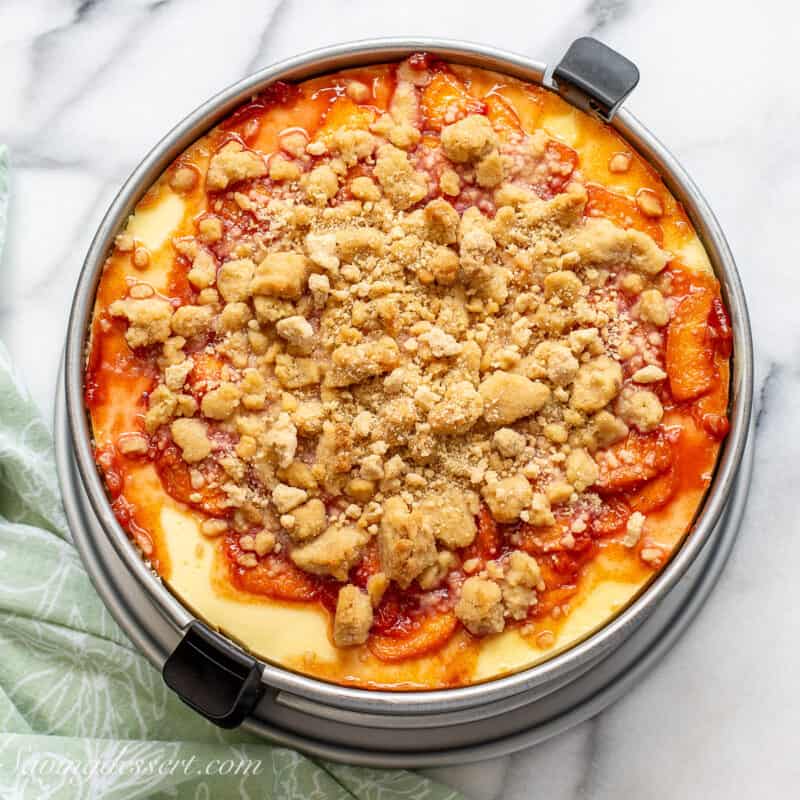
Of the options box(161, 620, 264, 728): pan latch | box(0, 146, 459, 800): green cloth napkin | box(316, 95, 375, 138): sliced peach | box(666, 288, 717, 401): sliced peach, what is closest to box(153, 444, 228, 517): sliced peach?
box(161, 620, 264, 728): pan latch

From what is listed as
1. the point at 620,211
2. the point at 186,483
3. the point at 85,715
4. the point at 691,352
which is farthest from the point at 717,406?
the point at 85,715

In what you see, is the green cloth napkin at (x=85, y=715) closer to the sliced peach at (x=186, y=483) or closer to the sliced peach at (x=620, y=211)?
the sliced peach at (x=186, y=483)

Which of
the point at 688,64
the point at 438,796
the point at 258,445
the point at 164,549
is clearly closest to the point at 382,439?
the point at 258,445

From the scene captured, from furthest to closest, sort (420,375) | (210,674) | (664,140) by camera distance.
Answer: (664,140), (420,375), (210,674)

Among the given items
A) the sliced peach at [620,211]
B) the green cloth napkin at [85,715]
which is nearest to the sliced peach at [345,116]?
the sliced peach at [620,211]

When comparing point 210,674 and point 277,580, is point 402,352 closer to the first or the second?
point 277,580

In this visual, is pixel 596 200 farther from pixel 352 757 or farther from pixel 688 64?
pixel 352 757

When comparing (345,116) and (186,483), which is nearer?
(186,483)
